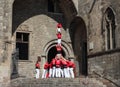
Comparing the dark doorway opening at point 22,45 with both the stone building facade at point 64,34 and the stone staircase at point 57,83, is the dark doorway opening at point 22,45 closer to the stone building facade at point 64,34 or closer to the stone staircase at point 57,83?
the stone building facade at point 64,34

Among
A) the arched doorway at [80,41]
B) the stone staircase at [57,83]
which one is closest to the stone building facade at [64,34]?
the arched doorway at [80,41]

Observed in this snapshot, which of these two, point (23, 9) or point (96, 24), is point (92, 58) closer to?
point (96, 24)

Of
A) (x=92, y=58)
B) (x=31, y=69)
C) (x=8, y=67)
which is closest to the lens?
(x=8, y=67)

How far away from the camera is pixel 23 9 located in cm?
1969

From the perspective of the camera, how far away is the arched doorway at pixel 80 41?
1988cm

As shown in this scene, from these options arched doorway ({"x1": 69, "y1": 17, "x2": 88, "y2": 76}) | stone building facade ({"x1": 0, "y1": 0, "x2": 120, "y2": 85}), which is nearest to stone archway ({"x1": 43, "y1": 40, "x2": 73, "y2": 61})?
stone building facade ({"x1": 0, "y1": 0, "x2": 120, "y2": 85})

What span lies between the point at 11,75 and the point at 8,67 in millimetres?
457

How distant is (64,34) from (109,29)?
186 inches

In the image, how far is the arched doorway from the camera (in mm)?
19875

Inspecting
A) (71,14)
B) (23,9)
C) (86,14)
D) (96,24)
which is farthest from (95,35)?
Answer: (23,9)

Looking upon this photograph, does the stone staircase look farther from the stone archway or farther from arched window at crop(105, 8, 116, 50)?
the stone archway

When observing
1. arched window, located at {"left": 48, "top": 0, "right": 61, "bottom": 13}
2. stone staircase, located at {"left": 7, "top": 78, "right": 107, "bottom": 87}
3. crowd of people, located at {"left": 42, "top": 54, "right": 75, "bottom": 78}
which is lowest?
stone staircase, located at {"left": 7, "top": 78, "right": 107, "bottom": 87}

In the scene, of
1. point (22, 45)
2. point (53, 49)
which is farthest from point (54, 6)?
point (22, 45)

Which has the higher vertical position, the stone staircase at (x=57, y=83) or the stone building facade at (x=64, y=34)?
the stone building facade at (x=64, y=34)
